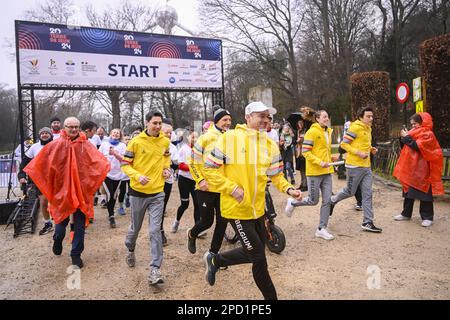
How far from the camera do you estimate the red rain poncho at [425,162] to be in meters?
5.86

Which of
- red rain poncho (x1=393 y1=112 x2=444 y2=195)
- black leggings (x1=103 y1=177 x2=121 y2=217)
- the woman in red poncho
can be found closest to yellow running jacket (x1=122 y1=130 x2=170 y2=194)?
black leggings (x1=103 y1=177 x2=121 y2=217)

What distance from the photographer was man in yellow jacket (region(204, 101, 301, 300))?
3.11 meters

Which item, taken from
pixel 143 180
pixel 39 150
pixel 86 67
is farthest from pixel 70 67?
pixel 143 180

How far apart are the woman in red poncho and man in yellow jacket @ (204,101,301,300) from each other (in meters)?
3.64

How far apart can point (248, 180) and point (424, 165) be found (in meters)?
4.16

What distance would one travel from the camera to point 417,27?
3098cm

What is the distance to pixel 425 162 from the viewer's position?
5.96m

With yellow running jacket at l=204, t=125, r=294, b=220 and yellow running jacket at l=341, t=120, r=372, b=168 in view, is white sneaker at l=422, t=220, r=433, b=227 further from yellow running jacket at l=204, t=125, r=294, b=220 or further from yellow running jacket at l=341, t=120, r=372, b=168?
yellow running jacket at l=204, t=125, r=294, b=220

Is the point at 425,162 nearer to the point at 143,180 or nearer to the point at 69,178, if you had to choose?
the point at 143,180

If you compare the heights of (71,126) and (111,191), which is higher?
(71,126)

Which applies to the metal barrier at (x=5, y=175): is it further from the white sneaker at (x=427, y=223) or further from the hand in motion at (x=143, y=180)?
the white sneaker at (x=427, y=223)

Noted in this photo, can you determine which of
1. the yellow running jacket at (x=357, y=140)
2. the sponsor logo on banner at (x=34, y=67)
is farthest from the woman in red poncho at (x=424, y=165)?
the sponsor logo on banner at (x=34, y=67)

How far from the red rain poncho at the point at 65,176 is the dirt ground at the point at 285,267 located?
2.76 ft
